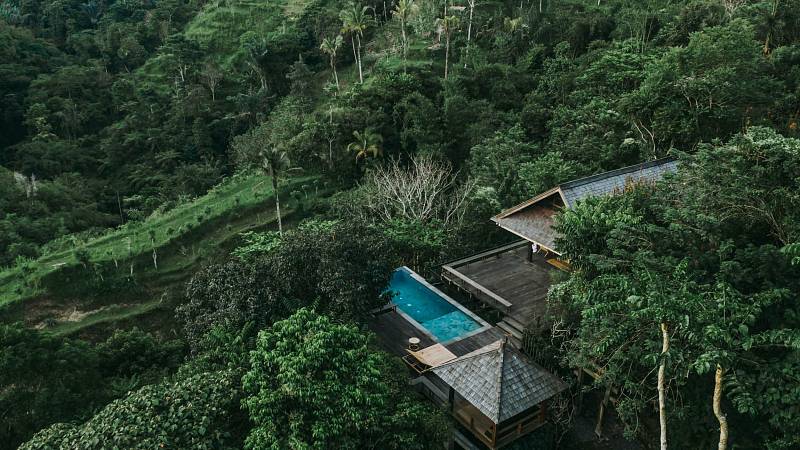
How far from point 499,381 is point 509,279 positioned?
677 cm

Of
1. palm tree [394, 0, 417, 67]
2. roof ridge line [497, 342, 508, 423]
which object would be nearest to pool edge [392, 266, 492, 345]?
roof ridge line [497, 342, 508, 423]

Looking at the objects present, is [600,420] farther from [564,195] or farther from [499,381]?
[564,195]

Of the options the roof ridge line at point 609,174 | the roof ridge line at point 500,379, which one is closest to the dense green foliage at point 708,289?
the roof ridge line at point 500,379

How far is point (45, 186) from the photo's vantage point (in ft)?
129

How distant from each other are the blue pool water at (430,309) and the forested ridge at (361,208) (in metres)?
2.21

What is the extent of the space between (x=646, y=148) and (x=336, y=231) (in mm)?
15396

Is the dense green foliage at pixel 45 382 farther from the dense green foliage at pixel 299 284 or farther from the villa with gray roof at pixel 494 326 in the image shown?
the villa with gray roof at pixel 494 326

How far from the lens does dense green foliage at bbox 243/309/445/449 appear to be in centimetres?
1306

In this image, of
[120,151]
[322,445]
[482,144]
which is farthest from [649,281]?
[120,151]

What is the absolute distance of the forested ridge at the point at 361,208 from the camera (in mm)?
12922

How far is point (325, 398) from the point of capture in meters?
13.3

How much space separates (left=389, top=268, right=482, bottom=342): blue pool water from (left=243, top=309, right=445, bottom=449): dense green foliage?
5429 mm

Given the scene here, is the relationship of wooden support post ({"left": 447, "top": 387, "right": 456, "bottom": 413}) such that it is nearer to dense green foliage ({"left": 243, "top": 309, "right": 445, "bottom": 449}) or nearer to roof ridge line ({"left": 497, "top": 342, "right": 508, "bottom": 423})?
roof ridge line ({"left": 497, "top": 342, "right": 508, "bottom": 423})

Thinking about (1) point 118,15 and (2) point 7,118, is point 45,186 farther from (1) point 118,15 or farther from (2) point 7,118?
(1) point 118,15
